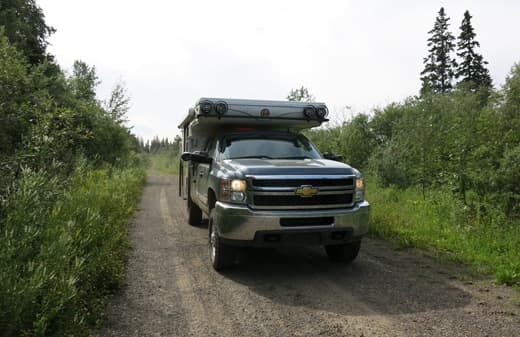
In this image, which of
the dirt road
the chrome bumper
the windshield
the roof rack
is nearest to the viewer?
the dirt road

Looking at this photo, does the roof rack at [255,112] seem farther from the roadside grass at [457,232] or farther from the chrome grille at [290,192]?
the roadside grass at [457,232]

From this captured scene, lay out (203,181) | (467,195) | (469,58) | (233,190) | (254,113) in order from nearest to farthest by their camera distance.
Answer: (233,190), (254,113), (203,181), (467,195), (469,58)

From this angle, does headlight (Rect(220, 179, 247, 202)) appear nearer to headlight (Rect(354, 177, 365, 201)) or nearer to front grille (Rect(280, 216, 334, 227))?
front grille (Rect(280, 216, 334, 227))

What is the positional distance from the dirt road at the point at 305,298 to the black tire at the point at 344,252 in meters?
0.13

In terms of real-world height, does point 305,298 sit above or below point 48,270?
below

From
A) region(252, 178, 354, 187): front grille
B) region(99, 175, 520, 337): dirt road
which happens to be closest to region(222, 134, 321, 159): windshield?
region(252, 178, 354, 187): front grille

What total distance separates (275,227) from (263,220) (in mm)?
183

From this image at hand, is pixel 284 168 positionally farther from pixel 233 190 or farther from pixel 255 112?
pixel 255 112

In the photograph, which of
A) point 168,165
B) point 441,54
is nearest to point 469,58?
point 441,54

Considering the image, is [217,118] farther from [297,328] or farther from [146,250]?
[297,328]

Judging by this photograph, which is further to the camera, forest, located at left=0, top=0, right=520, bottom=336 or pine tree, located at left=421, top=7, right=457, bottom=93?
pine tree, located at left=421, top=7, right=457, bottom=93

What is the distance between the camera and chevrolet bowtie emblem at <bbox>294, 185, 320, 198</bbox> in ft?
16.3

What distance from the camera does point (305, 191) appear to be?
4980 millimetres

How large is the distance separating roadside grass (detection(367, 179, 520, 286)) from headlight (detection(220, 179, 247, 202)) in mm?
3586
